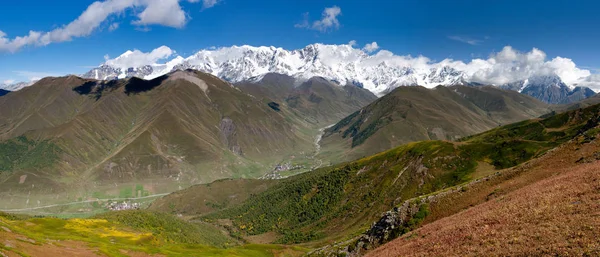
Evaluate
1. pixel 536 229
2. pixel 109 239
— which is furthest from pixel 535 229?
pixel 109 239

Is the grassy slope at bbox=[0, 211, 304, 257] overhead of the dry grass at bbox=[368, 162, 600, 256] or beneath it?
beneath

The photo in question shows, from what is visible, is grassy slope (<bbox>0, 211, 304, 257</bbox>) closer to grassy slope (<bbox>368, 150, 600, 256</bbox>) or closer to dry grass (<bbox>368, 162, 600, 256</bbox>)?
grassy slope (<bbox>368, 150, 600, 256</bbox>)

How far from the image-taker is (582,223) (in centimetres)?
2995

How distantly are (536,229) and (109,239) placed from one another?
12319cm

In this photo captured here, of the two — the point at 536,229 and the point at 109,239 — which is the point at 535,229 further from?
the point at 109,239

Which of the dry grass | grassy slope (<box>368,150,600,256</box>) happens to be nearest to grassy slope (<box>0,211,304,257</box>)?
grassy slope (<box>368,150,600,256</box>)

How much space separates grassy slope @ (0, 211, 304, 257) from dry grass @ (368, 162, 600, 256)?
213 ft

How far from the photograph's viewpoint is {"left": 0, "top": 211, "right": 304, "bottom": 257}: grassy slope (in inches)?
2901

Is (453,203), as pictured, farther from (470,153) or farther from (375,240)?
(470,153)

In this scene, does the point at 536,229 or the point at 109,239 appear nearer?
the point at 536,229

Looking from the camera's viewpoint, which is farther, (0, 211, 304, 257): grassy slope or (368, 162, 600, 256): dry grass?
(0, 211, 304, 257): grassy slope

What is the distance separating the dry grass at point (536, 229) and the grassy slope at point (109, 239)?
6496cm

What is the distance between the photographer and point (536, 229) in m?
32.0

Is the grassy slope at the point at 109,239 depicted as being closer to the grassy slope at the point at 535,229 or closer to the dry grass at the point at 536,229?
the grassy slope at the point at 535,229
